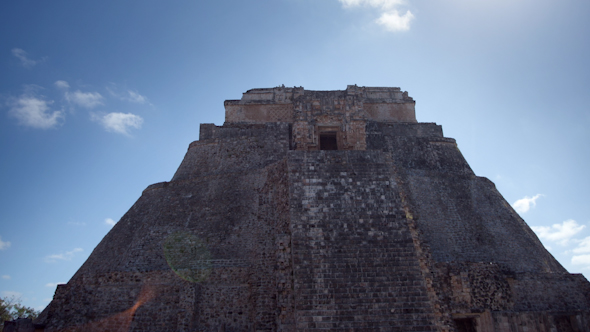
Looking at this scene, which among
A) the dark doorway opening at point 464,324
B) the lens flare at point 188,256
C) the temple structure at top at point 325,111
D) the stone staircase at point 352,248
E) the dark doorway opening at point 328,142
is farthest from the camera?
the dark doorway opening at point 328,142

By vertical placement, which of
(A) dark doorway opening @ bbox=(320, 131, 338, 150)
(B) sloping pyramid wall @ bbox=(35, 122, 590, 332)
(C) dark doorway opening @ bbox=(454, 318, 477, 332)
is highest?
(A) dark doorway opening @ bbox=(320, 131, 338, 150)

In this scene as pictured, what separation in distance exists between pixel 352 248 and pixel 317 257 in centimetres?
99

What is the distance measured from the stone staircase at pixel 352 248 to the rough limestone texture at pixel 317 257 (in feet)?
0.11

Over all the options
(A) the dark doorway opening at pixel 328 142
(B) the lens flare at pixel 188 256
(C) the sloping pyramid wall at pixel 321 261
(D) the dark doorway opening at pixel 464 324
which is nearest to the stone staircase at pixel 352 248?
(C) the sloping pyramid wall at pixel 321 261

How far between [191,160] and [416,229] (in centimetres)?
949

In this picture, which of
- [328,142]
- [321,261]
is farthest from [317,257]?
[328,142]

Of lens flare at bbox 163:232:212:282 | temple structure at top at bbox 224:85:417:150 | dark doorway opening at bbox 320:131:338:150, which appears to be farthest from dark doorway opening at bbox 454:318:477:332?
dark doorway opening at bbox 320:131:338:150

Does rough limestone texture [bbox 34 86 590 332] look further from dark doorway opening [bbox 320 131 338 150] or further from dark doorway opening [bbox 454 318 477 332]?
dark doorway opening [bbox 320 131 338 150]

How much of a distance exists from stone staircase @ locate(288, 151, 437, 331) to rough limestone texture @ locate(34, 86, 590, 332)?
3cm

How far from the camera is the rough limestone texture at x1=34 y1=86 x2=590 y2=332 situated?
9766 millimetres

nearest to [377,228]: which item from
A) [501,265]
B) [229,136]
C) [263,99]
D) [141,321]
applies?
[501,265]

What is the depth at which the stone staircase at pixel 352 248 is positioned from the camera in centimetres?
924

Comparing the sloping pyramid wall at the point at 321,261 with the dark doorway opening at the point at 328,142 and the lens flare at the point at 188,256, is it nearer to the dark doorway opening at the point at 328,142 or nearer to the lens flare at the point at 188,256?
the lens flare at the point at 188,256

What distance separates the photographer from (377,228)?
35.9 feet
